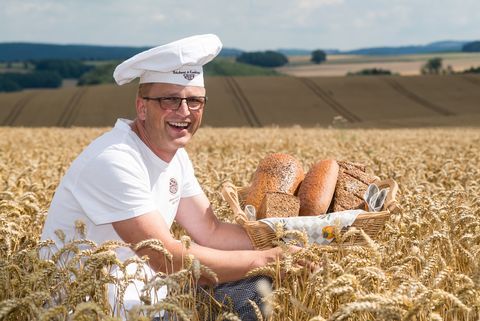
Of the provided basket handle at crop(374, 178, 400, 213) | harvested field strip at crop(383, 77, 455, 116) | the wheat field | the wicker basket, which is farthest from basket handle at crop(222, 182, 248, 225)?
harvested field strip at crop(383, 77, 455, 116)

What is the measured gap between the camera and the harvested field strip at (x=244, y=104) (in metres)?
51.2

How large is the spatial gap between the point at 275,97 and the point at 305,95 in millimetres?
3004

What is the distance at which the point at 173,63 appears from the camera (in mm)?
3629

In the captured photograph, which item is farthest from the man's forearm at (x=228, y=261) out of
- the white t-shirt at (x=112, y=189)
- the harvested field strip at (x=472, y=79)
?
the harvested field strip at (x=472, y=79)

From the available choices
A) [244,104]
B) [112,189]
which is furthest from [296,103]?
[112,189]

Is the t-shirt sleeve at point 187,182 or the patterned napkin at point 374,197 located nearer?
the patterned napkin at point 374,197

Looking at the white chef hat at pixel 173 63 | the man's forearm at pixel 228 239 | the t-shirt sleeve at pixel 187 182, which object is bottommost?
the man's forearm at pixel 228 239

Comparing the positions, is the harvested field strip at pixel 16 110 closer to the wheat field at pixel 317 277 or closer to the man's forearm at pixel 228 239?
the wheat field at pixel 317 277

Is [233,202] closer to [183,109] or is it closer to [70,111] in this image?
[183,109]

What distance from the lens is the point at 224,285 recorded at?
12.3 ft

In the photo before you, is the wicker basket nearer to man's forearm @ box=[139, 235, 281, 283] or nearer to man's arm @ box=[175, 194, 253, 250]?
man's forearm @ box=[139, 235, 281, 283]

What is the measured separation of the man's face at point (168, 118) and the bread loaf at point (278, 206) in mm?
714

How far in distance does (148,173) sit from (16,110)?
54597 millimetres

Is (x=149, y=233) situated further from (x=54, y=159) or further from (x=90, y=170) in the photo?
(x=54, y=159)
